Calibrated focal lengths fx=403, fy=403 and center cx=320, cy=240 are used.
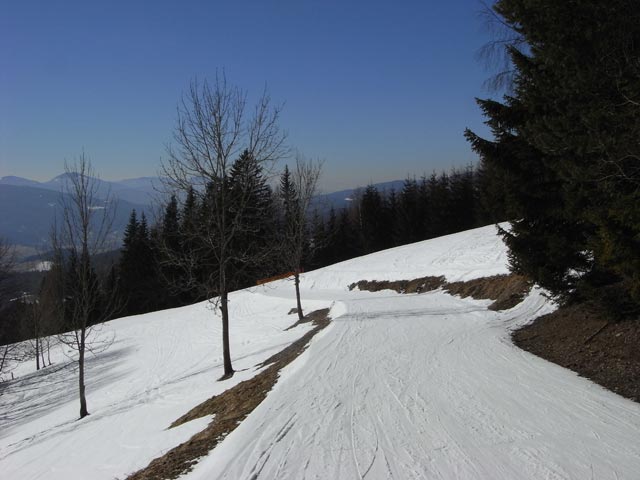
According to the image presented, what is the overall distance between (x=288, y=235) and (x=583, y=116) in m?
14.9

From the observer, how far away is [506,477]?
364 cm

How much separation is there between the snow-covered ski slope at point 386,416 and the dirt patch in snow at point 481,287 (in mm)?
567

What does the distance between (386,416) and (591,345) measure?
4.59m

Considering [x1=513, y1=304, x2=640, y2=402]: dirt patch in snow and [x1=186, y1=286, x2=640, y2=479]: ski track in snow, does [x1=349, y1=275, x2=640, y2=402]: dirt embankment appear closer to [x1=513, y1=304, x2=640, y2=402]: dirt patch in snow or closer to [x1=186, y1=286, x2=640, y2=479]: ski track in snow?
[x1=513, y1=304, x2=640, y2=402]: dirt patch in snow

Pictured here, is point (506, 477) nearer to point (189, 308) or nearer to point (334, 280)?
point (334, 280)

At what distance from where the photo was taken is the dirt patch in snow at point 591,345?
6035 millimetres

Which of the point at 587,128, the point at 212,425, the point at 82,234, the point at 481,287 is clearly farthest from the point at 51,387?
the point at 587,128

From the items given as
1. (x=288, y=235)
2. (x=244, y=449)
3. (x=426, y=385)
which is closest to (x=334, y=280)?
(x=288, y=235)

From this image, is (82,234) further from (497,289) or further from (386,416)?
(497,289)

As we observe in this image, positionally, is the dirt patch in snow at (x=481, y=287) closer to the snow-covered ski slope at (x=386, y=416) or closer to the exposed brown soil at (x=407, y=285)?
the exposed brown soil at (x=407, y=285)

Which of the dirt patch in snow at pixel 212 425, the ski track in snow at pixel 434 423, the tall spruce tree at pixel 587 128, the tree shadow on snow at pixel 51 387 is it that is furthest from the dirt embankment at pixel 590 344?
the tree shadow on snow at pixel 51 387

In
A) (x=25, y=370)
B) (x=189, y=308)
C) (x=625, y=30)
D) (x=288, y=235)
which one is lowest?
(x=25, y=370)

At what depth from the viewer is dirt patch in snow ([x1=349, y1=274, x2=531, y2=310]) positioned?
13.0 meters

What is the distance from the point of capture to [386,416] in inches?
204
